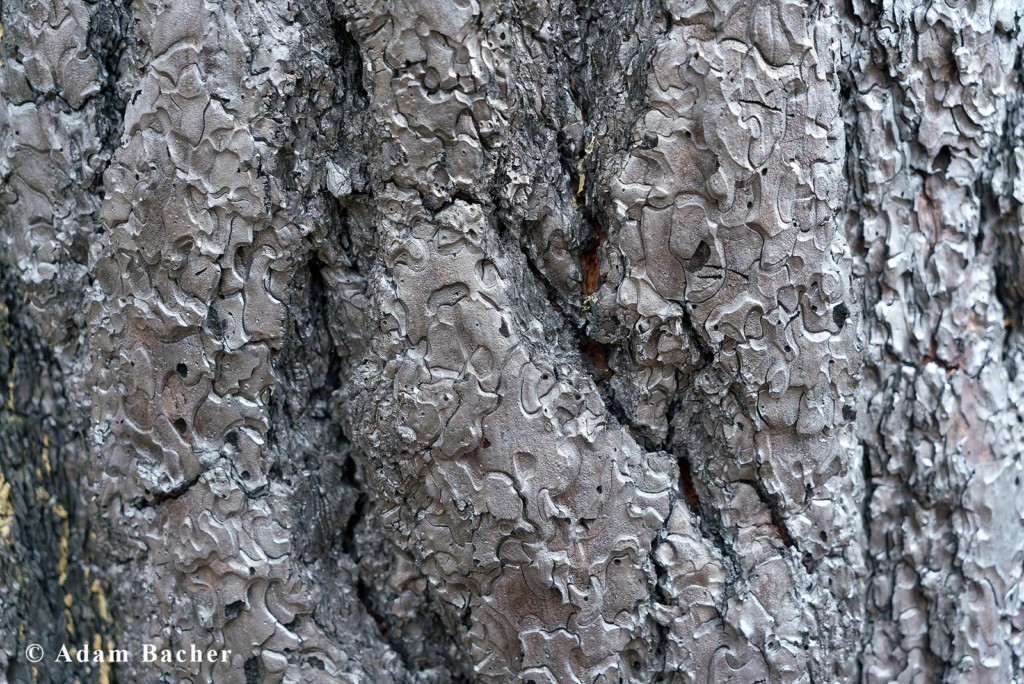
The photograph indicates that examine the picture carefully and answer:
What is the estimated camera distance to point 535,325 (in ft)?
2.61

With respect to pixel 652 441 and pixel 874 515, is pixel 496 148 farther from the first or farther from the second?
pixel 874 515

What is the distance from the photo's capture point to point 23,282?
902 mm

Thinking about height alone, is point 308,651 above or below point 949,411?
below

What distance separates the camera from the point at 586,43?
81cm

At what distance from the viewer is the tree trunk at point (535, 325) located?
0.76 meters

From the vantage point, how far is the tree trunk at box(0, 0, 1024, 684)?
76 cm

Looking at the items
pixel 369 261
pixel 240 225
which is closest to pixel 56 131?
pixel 240 225

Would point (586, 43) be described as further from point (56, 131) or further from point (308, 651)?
point (308, 651)

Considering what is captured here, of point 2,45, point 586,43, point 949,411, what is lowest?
point 949,411

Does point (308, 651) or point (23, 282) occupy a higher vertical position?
point (23, 282)

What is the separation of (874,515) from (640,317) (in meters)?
0.38

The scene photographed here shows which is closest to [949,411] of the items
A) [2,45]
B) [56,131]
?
[56,131]

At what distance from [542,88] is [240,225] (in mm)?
342

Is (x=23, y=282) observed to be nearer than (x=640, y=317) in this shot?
No
